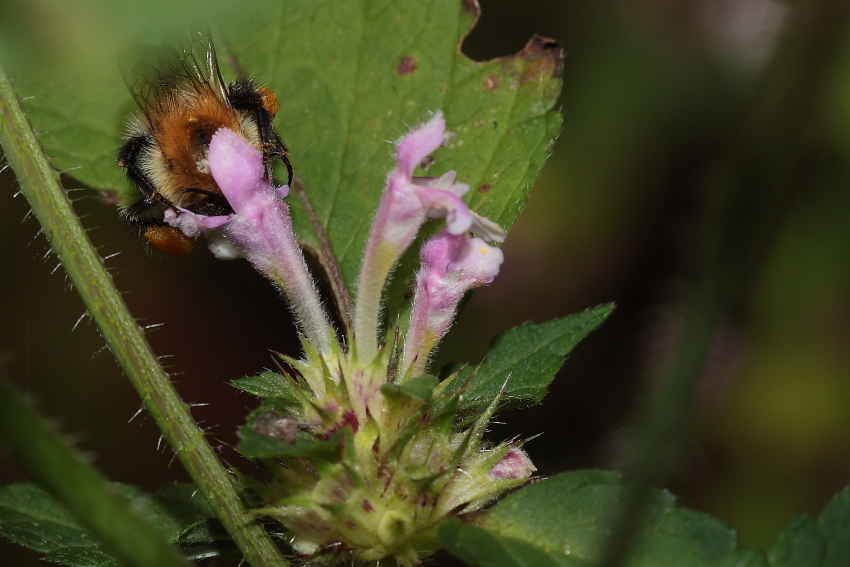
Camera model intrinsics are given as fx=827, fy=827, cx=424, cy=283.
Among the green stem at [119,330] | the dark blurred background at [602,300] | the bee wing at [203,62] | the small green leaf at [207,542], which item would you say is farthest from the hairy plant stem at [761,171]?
the dark blurred background at [602,300]

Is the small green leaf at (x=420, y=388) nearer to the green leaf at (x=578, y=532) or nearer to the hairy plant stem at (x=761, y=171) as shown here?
the green leaf at (x=578, y=532)

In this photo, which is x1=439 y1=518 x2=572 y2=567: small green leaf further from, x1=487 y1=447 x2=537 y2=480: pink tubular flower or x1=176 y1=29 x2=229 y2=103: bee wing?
x1=176 y1=29 x2=229 y2=103: bee wing

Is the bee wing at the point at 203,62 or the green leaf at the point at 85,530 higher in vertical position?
the bee wing at the point at 203,62

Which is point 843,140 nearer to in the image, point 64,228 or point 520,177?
point 520,177

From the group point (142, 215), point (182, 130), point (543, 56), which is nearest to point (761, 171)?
point (182, 130)

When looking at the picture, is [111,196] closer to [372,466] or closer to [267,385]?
[267,385]

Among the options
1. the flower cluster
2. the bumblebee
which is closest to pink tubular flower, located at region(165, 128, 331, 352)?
the flower cluster
